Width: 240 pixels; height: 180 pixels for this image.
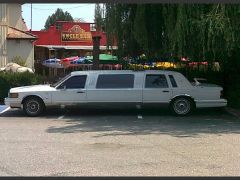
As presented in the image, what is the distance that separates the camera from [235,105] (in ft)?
56.1

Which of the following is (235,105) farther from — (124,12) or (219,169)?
(219,169)

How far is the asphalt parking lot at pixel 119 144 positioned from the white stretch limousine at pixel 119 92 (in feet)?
1.56

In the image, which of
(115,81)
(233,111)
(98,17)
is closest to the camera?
(115,81)

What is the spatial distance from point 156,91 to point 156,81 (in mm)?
378

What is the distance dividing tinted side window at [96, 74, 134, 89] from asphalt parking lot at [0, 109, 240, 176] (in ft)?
3.38

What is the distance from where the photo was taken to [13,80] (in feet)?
61.8

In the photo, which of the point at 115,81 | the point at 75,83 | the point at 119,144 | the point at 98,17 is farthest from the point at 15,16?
the point at 119,144

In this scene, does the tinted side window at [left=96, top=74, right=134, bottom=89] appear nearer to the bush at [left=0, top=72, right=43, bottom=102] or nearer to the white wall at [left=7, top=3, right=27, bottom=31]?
the bush at [left=0, top=72, right=43, bottom=102]

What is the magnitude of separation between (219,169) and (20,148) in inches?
165

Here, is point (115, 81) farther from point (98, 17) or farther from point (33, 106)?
point (98, 17)

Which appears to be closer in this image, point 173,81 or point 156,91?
point 156,91

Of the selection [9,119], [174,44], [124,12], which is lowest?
[9,119]

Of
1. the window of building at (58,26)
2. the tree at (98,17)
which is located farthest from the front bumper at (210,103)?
the window of building at (58,26)

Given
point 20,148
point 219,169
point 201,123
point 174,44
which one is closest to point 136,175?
point 219,169
